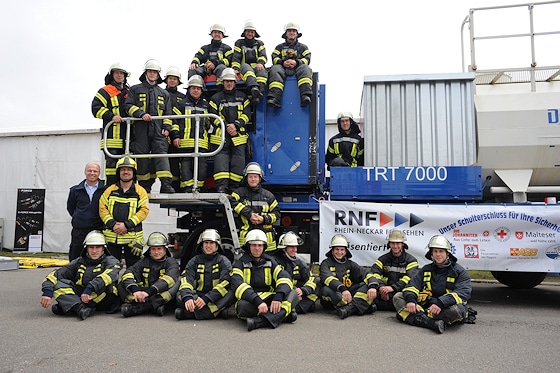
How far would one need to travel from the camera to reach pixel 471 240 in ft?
21.2

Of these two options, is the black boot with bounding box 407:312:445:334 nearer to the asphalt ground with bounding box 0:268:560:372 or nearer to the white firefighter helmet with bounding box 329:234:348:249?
the asphalt ground with bounding box 0:268:560:372

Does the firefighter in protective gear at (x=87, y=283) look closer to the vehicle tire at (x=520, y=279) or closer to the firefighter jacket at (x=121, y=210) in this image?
the firefighter jacket at (x=121, y=210)

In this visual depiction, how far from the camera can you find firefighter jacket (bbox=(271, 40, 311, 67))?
7.25m

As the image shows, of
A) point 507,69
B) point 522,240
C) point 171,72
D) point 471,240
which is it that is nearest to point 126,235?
point 171,72

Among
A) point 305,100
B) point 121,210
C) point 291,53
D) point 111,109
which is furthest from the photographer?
point 291,53

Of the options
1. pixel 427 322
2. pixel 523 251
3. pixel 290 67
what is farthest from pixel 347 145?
pixel 427 322

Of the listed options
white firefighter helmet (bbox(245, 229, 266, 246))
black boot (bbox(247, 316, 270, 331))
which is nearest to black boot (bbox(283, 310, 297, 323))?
black boot (bbox(247, 316, 270, 331))

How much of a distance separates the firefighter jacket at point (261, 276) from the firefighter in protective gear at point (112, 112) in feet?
8.07

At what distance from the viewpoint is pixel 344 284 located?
6.05 m

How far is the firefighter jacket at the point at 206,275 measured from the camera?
549 cm

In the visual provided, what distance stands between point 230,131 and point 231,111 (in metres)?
0.40

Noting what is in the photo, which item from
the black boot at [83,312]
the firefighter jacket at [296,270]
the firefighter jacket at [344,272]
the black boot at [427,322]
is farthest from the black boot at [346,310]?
the black boot at [83,312]

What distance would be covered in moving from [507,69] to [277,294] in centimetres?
494

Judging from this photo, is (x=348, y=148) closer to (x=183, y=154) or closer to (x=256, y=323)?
(x=183, y=154)
